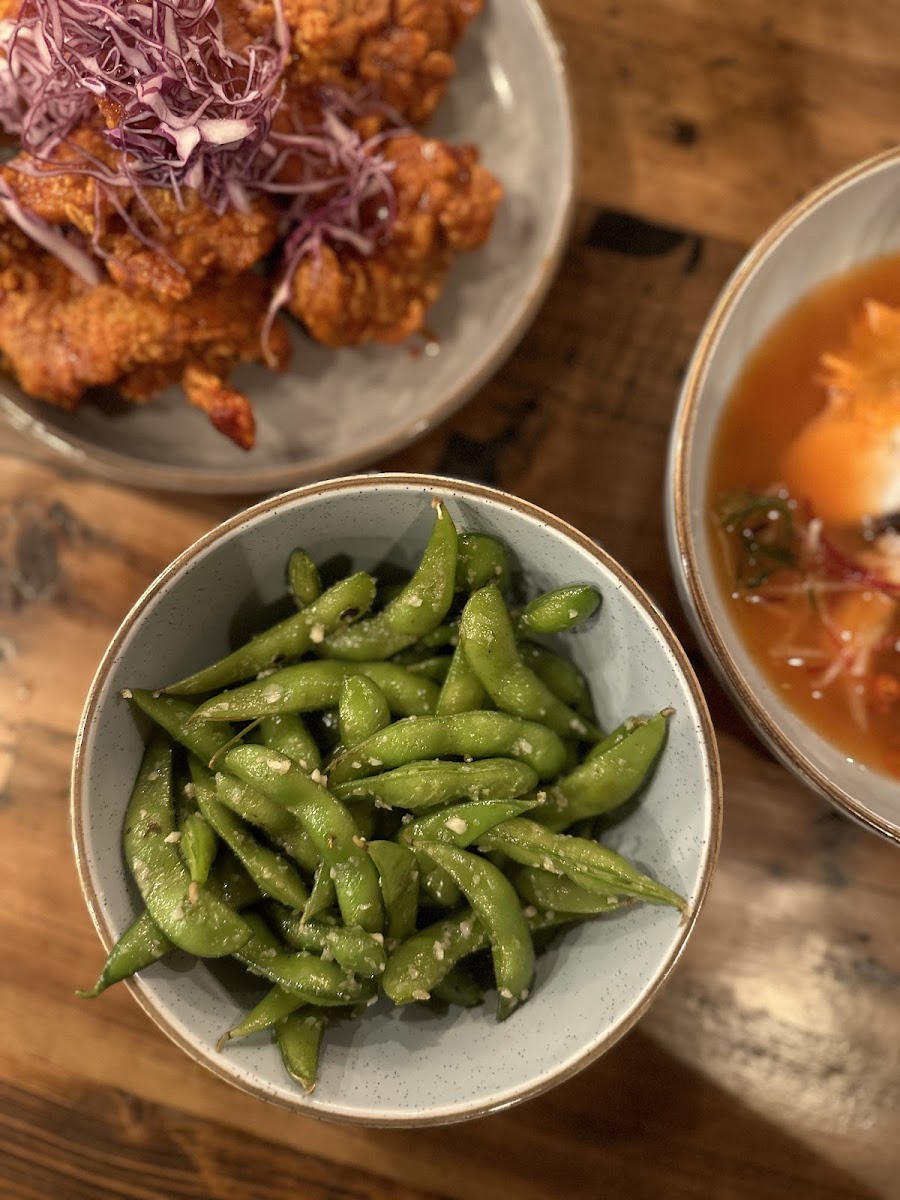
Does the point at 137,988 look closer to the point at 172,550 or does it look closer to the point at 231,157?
the point at 172,550

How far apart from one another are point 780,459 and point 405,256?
0.83 m

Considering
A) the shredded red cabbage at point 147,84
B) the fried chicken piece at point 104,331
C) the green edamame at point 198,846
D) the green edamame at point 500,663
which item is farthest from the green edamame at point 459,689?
the shredded red cabbage at point 147,84

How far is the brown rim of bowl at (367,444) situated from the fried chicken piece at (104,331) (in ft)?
0.27

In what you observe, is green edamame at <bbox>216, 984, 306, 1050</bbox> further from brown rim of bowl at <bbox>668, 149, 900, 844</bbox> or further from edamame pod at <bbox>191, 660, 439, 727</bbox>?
brown rim of bowl at <bbox>668, 149, 900, 844</bbox>

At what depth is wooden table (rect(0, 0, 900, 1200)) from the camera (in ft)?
5.65

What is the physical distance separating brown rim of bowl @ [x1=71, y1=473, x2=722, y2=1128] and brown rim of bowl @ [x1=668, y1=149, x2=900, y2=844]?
0.20m

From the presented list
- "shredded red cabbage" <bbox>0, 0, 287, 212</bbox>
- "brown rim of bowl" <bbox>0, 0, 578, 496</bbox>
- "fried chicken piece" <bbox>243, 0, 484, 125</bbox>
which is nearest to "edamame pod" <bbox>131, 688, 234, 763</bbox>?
"brown rim of bowl" <bbox>0, 0, 578, 496</bbox>

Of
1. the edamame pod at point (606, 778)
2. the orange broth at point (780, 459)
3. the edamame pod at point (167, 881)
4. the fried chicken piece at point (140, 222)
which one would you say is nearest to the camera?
the edamame pod at point (167, 881)

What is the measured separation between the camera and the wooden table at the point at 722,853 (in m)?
1.72

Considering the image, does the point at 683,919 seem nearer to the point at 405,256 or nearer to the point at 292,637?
the point at 292,637

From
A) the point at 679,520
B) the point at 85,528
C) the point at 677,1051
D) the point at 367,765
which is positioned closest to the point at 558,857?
the point at 367,765

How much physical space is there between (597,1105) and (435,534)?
1191 millimetres

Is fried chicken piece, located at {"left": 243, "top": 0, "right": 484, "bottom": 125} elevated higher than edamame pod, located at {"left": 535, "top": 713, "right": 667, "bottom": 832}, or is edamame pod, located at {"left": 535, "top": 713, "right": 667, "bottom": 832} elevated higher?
fried chicken piece, located at {"left": 243, "top": 0, "right": 484, "bottom": 125}

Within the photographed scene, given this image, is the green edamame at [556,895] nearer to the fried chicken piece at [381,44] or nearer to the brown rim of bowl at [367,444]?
the brown rim of bowl at [367,444]
